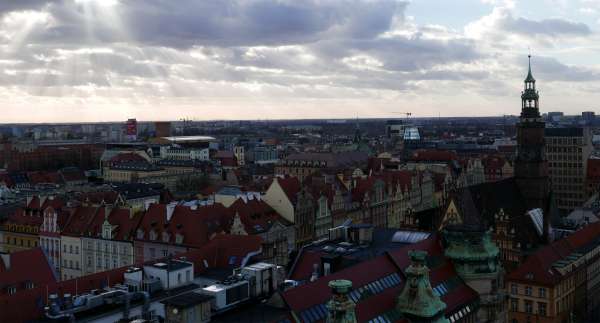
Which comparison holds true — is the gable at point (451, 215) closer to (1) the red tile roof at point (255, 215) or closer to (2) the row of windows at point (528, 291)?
(2) the row of windows at point (528, 291)

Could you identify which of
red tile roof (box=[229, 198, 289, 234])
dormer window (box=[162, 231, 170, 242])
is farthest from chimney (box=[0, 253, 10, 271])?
red tile roof (box=[229, 198, 289, 234])

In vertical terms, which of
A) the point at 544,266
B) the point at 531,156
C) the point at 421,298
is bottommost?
the point at 544,266

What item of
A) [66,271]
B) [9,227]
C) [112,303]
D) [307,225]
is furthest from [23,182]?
[112,303]

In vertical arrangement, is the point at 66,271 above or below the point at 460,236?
below

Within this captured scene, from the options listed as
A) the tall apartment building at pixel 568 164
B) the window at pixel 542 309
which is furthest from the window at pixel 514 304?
the tall apartment building at pixel 568 164

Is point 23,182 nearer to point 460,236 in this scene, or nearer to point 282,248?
point 282,248

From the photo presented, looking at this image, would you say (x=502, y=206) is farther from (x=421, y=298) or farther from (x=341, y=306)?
(x=341, y=306)

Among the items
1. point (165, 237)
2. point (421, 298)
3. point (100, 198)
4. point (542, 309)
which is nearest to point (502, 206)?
point (542, 309)
